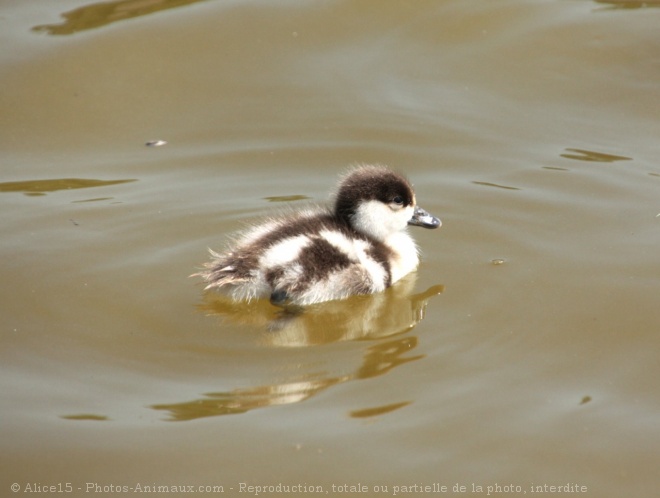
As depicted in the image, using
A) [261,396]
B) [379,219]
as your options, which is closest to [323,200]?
[379,219]

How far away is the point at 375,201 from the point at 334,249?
1.05 feet

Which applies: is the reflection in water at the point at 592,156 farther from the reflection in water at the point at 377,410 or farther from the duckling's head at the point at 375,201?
the reflection in water at the point at 377,410

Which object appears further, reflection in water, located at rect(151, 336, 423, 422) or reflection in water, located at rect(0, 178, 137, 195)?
reflection in water, located at rect(0, 178, 137, 195)

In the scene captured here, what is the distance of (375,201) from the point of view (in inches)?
169

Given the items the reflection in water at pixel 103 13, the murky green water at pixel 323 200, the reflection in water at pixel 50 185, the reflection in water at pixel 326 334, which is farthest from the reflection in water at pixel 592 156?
the reflection in water at pixel 103 13

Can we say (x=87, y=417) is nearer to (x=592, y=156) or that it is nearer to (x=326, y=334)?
(x=326, y=334)

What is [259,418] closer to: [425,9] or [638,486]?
[638,486]

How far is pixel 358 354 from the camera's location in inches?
144

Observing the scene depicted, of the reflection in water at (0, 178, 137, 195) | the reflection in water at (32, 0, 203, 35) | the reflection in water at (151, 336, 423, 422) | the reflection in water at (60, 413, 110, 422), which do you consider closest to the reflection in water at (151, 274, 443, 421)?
the reflection in water at (151, 336, 423, 422)

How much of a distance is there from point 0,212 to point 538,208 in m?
2.47

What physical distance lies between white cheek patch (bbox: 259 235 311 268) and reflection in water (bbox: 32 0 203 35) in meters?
3.06

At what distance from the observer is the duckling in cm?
398

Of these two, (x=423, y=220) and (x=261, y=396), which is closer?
(x=261, y=396)

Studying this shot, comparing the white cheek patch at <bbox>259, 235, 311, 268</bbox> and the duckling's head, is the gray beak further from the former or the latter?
the white cheek patch at <bbox>259, 235, 311, 268</bbox>
